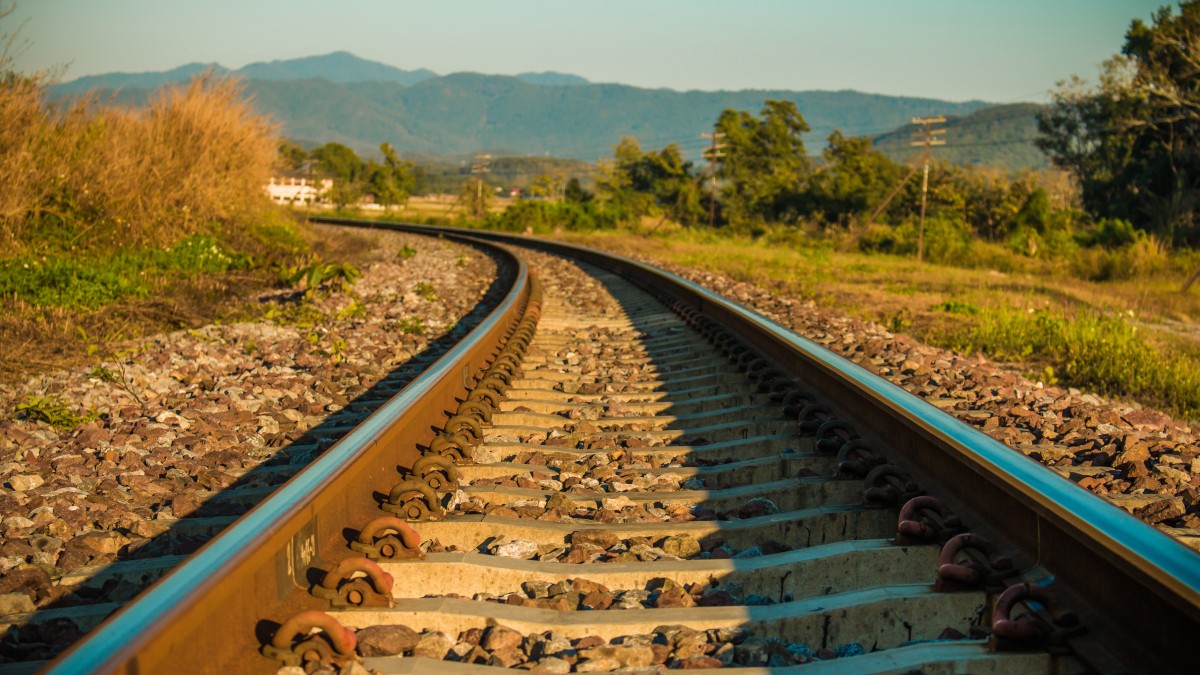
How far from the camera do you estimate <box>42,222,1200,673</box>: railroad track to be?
2012mm

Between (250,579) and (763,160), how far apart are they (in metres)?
58.3

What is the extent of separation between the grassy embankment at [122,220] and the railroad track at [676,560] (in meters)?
3.87

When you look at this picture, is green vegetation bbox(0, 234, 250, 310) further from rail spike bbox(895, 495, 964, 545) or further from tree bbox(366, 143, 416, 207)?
tree bbox(366, 143, 416, 207)

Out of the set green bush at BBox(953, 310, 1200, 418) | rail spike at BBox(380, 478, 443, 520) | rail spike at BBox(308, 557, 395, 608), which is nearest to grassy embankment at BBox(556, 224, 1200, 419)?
green bush at BBox(953, 310, 1200, 418)

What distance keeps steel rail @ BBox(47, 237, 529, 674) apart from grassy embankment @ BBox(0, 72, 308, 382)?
3778mm

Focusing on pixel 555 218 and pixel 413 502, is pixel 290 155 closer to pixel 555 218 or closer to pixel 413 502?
pixel 413 502

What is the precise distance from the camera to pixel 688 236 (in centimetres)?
3266

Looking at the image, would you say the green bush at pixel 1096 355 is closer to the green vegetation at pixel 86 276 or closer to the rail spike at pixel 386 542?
the rail spike at pixel 386 542

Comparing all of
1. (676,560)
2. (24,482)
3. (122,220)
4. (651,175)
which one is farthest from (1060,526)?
(651,175)

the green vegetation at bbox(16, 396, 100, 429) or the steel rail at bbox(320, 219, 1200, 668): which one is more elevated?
the steel rail at bbox(320, 219, 1200, 668)

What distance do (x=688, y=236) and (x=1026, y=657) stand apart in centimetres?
3094

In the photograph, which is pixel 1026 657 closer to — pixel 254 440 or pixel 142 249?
pixel 254 440

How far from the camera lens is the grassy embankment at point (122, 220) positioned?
7977 mm

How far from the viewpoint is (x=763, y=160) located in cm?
5869
